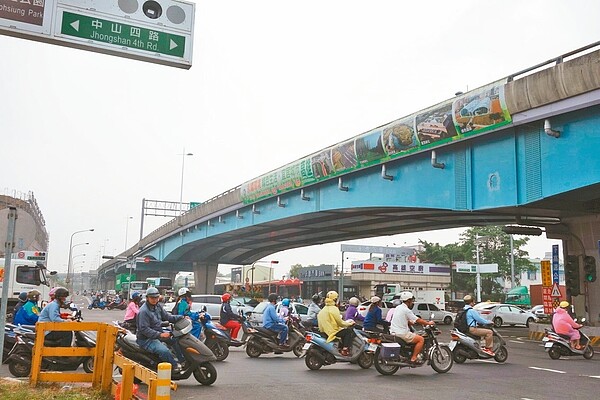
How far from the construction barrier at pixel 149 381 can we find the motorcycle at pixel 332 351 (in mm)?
4679

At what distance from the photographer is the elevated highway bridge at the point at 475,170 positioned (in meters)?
15.3

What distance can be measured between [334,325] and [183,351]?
340 cm

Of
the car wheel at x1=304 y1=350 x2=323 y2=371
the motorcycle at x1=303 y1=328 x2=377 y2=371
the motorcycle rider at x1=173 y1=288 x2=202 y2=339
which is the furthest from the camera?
the motorcycle rider at x1=173 y1=288 x2=202 y2=339

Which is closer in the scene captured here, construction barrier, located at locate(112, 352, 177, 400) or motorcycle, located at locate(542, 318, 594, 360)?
construction barrier, located at locate(112, 352, 177, 400)

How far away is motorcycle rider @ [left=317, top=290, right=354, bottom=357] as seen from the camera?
1158 centimetres

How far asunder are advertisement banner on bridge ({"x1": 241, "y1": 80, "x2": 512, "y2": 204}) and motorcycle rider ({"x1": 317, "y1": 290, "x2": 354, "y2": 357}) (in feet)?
27.7

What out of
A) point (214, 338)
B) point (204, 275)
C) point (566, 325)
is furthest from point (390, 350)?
point (204, 275)

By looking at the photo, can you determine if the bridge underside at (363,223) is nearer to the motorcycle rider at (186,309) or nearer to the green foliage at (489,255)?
the motorcycle rider at (186,309)

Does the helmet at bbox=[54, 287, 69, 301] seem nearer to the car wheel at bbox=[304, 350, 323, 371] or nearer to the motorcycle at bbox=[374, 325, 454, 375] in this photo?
the car wheel at bbox=[304, 350, 323, 371]

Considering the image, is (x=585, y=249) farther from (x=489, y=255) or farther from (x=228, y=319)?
(x=489, y=255)

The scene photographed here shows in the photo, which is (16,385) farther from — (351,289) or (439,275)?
(439,275)

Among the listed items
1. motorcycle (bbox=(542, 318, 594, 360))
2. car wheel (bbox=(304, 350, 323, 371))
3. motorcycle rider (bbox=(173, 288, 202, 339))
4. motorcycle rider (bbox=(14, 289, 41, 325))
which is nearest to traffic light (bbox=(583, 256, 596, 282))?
motorcycle (bbox=(542, 318, 594, 360))

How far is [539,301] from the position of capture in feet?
154

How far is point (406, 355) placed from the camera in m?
11.3
